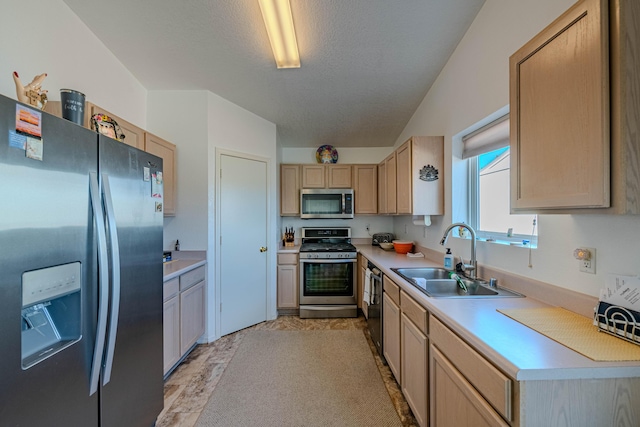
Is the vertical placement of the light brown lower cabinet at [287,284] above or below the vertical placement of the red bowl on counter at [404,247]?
below

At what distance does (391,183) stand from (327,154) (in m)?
1.30

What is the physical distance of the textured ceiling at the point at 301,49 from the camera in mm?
1748

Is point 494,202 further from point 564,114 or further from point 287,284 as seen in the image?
point 287,284

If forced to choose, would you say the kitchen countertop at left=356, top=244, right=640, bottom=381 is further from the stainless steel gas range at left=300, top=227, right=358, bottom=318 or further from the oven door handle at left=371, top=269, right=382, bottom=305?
the stainless steel gas range at left=300, top=227, right=358, bottom=318

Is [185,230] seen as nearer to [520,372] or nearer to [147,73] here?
[147,73]

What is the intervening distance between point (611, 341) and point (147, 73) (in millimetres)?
3600

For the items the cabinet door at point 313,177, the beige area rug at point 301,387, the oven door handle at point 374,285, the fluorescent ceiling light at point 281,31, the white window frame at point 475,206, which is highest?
the fluorescent ceiling light at point 281,31

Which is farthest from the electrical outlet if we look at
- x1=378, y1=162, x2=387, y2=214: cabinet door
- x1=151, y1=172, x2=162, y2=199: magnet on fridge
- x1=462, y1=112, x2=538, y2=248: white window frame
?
x1=378, y1=162, x2=387, y2=214: cabinet door

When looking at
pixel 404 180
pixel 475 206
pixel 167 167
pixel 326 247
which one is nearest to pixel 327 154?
pixel 326 247

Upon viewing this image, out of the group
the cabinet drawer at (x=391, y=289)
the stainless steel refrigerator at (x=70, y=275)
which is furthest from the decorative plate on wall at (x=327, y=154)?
the stainless steel refrigerator at (x=70, y=275)

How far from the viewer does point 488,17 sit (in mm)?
1727

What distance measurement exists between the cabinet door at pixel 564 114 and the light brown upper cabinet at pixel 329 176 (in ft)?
9.29

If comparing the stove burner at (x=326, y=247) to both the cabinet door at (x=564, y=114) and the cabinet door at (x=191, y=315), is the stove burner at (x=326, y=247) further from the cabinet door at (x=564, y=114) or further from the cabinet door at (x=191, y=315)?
the cabinet door at (x=564, y=114)

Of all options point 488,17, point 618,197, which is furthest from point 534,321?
point 488,17
